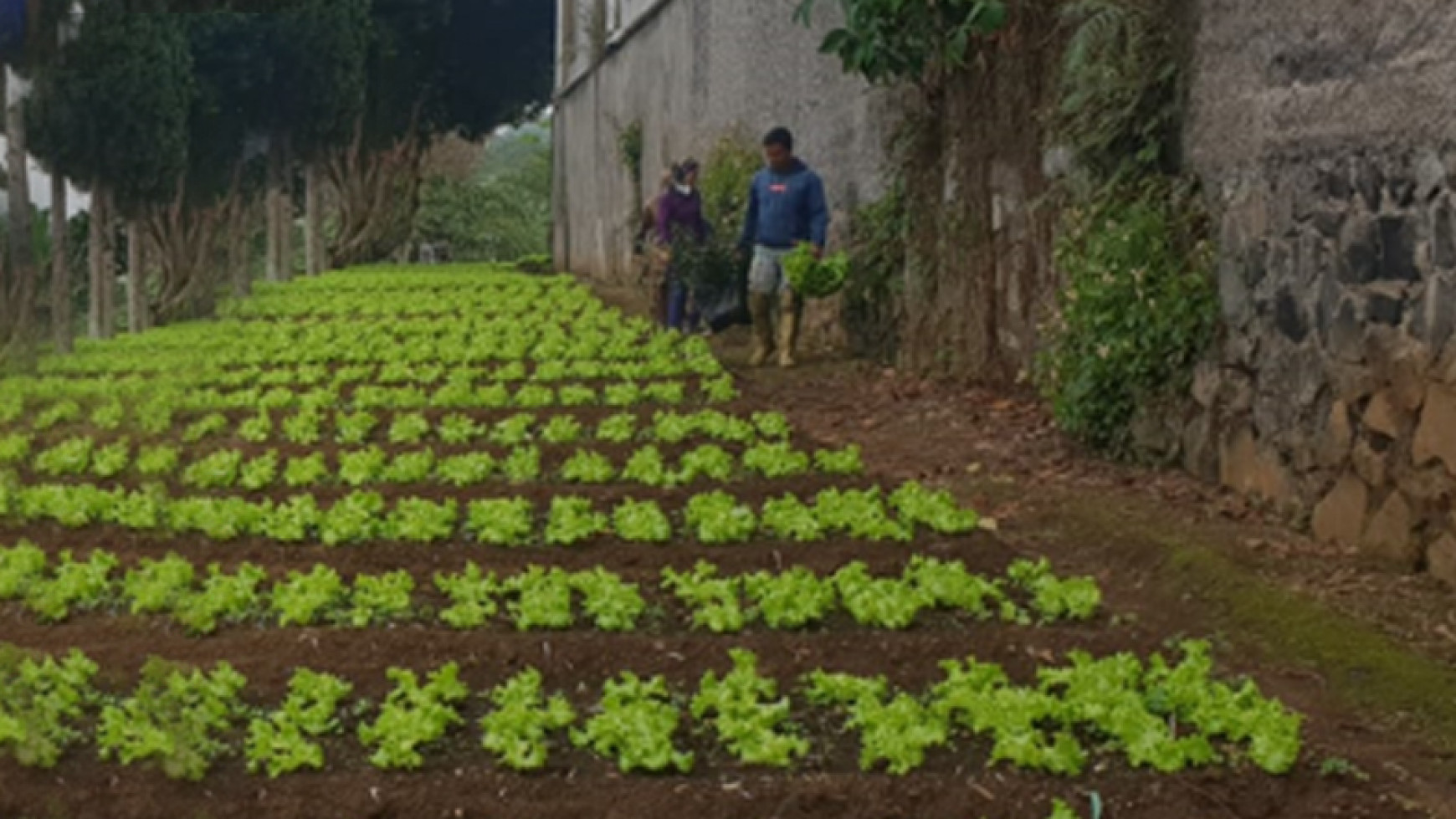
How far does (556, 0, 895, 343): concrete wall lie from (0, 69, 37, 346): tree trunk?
24.3 feet

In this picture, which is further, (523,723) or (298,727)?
(298,727)

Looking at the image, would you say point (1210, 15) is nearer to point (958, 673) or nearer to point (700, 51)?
point (958, 673)

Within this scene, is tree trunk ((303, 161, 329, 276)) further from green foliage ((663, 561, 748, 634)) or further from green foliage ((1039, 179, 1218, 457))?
green foliage ((663, 561, 748, 634))

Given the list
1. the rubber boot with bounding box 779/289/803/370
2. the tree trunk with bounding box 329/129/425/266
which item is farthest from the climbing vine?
the tree trunk with bounding box 329/129/425/266

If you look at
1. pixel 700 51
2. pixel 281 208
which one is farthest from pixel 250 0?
pixel 700 51

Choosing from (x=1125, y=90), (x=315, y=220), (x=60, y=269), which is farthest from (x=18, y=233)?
(x=315, y=220)

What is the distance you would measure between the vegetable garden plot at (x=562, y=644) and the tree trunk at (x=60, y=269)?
27.7ft

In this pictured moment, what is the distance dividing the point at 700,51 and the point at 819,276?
31.0 ft

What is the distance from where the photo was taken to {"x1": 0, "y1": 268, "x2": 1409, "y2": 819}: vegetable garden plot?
17.1ft

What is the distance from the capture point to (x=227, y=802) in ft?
16.6

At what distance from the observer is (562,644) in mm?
6645

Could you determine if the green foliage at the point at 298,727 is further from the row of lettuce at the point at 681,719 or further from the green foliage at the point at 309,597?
the green foliage at the point at 309,597

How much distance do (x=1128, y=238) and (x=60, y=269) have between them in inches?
551

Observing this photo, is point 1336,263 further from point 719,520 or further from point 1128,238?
point 719,520
